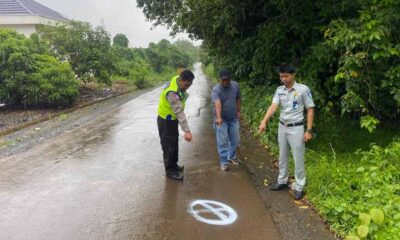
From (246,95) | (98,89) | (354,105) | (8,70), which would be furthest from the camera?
(98,89)

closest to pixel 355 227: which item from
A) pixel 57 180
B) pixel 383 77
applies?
pixel 383 77

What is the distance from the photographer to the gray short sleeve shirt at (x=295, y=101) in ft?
16.1

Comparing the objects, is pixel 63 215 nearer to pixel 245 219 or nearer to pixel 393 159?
pixel 245 219

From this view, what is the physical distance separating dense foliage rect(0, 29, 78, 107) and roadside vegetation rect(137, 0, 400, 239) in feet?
21.5

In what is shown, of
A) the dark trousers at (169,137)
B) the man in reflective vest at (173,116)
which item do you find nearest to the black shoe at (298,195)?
the man in reflective vest at (173,116)

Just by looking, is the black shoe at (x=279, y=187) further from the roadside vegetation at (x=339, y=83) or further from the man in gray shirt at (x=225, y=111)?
the man in gray shirt at (x=225, y=111)

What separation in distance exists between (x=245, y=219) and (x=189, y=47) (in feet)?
414

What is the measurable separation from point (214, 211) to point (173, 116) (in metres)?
1.74

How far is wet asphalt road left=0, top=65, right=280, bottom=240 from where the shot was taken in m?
4.25

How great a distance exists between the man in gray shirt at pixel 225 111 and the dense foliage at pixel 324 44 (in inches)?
65.2

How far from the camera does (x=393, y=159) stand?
536 centimetres

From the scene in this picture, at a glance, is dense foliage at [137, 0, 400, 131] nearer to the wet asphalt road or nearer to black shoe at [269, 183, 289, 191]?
black shoe at [269, 183, 289, 191]

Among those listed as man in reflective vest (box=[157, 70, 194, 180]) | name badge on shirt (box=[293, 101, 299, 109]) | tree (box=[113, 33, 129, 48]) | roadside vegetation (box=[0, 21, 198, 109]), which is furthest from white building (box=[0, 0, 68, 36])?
name badge on shirt (box=[293, 101, 299, 109])

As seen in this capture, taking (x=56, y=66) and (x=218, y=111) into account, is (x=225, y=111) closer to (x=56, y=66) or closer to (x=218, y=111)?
(x=218, y=111)
